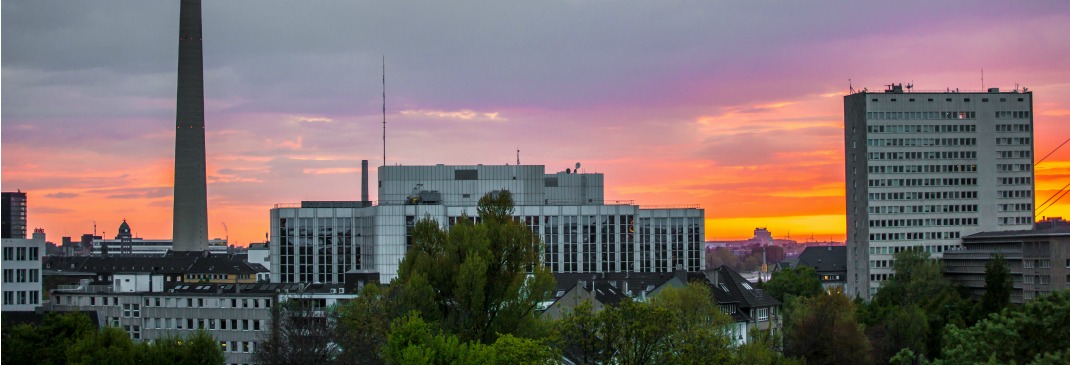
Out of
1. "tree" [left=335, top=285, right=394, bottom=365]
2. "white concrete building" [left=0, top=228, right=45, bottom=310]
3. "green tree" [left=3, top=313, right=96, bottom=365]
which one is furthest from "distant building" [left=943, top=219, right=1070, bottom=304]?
"white concrete building" [left=0, top=228, right=45, bottom=310]

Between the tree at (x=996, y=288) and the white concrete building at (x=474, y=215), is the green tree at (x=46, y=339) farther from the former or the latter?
the tree at (x=996, y=288)

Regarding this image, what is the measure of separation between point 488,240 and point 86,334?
132 feet

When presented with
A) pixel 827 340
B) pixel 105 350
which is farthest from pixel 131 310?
pixel 827 340

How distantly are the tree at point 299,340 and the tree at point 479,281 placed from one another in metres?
11.2

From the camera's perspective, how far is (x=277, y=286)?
5359 inches

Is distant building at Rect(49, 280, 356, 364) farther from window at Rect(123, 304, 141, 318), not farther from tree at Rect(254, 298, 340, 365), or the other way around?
tree at Rect(254, 298, 340, 365)

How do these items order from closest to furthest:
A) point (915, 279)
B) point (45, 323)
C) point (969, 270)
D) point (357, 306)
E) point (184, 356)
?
1. point (357, 306)
2. point (184, 356)
3. point (45, 323)
4. point (915, 279)
5. point (969, 270)

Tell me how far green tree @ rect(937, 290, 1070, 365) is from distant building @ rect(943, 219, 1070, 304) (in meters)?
92.3

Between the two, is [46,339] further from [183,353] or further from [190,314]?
[190,314]

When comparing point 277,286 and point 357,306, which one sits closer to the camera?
point 357,306

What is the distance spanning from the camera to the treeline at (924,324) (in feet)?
167

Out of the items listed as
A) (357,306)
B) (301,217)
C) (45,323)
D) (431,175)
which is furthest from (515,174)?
(357,306)

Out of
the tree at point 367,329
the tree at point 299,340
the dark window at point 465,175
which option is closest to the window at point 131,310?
the dark window at point 465,175

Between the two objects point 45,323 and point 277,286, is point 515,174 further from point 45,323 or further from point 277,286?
point 45,323
